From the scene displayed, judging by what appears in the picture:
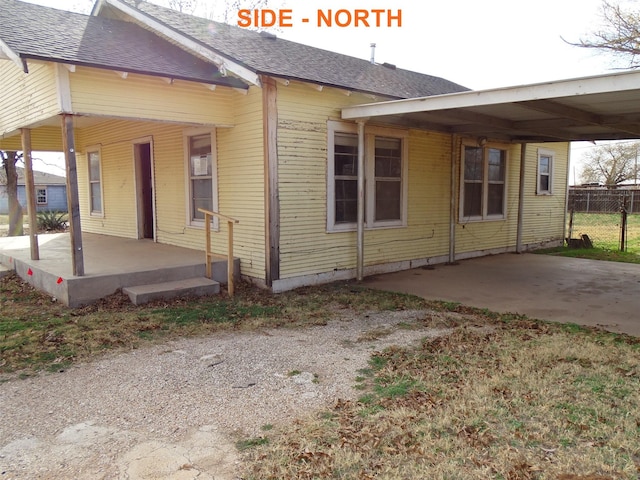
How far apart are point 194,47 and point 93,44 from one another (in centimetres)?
136

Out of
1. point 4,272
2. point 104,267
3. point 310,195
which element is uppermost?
point 310,195

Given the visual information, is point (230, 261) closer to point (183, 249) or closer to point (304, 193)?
point (304, 193)

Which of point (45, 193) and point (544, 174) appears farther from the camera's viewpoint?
point (45, 193)

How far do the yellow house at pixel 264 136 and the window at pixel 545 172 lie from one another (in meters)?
2.06

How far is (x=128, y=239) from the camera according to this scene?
1010 cm

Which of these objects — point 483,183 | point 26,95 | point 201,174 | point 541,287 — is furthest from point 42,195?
point 541,287

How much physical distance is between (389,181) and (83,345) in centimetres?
559

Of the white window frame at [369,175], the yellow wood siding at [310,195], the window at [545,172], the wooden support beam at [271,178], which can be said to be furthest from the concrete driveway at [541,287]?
the window at [545,172]

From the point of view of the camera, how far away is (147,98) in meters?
6.32

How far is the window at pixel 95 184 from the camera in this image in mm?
11484

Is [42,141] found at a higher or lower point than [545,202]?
higher

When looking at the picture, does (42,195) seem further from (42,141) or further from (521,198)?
(521,198)

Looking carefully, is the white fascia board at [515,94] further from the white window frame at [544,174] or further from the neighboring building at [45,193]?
the neighboring building at [45,193]

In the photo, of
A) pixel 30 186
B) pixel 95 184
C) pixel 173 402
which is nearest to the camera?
pixel 173 402
